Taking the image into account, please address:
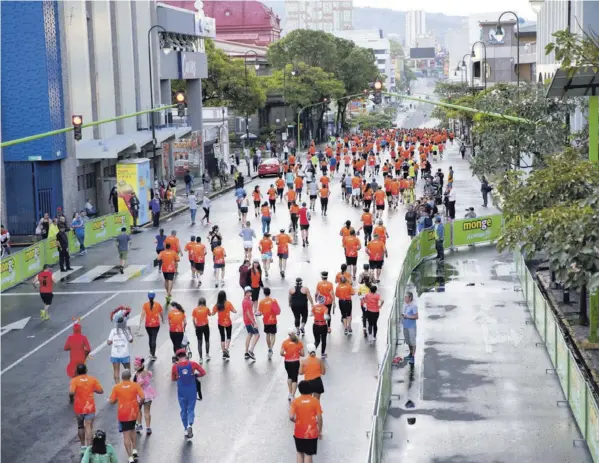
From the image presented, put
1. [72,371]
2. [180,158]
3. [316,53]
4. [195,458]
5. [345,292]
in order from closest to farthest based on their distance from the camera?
1. [195,458]
2. [72,371]
3. [345,292]
4. [180,158]
5. [316,53]

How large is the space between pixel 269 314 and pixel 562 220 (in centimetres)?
583

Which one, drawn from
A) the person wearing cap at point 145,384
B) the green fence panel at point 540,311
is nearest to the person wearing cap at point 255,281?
the green fence panel at point 540,311

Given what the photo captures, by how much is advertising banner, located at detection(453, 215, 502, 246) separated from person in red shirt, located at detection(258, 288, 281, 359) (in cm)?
1407

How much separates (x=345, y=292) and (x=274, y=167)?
43238mm

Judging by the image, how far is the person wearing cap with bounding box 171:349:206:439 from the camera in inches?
610

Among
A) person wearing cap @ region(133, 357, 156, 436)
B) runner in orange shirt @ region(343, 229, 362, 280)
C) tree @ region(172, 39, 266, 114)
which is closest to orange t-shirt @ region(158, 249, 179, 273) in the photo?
runner in orange shirt @ region(343, 229, 362, 280)

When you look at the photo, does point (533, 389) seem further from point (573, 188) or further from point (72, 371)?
point (72, 371)

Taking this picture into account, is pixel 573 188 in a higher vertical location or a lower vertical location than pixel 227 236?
higher

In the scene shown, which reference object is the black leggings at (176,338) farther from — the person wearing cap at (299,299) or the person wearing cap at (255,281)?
the person wearing cap at (255,281)

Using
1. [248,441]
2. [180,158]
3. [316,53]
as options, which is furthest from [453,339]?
[316,53]

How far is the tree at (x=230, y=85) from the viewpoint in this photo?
80.6 m

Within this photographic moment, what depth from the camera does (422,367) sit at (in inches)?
777

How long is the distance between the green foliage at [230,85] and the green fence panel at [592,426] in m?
67.4

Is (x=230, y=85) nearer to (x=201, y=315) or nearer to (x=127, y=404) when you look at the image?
(x=201, y=315)
